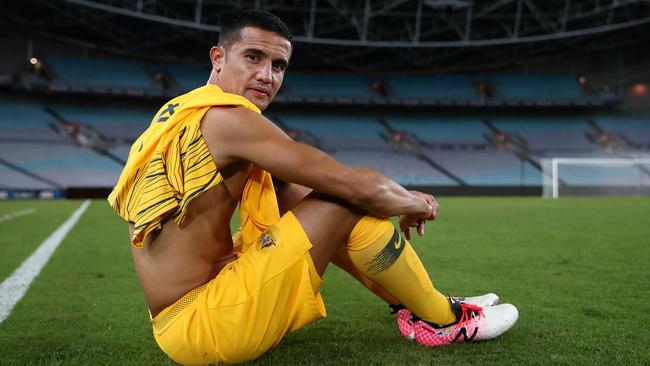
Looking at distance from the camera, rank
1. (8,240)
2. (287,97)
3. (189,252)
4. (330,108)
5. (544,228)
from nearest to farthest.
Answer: (189,252) < (8,240) < (544,228) < (287,97) < (330,108)

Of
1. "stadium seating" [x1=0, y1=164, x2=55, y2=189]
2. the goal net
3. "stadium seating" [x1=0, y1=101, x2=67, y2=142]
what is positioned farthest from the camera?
"stadium seating" [x1=0, y1=101, x2=67, y2=142]

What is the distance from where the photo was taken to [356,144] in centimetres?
3197

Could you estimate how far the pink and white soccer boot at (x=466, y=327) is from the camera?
7.72 feet

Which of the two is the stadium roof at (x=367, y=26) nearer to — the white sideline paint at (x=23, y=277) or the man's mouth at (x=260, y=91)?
the white sideline paint at (x=23, y=277)

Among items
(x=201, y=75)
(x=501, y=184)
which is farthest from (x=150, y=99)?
(x=501, y=184)

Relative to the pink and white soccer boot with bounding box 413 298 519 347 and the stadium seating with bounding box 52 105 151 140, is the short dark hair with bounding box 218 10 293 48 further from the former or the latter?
the stadium seating with bounding box 52 105 151 140

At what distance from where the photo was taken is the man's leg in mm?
2020

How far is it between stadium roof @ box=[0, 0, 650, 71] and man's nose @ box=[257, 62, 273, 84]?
72.1ft

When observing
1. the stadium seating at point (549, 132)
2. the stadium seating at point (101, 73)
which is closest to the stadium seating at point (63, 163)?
the stadium seating at point (101, 73)

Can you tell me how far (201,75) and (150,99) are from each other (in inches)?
123

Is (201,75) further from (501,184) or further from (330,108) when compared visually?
(501,184)

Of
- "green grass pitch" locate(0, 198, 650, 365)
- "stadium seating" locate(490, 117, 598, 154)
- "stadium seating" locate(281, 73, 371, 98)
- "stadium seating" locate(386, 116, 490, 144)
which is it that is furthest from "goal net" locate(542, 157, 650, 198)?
"green grass pitch" locate(0, 198, 650, 365)

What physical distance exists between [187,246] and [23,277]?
3.03 meters

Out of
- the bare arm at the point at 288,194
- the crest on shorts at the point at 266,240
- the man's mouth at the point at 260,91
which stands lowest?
the crest on shorts at the point at 266,240
